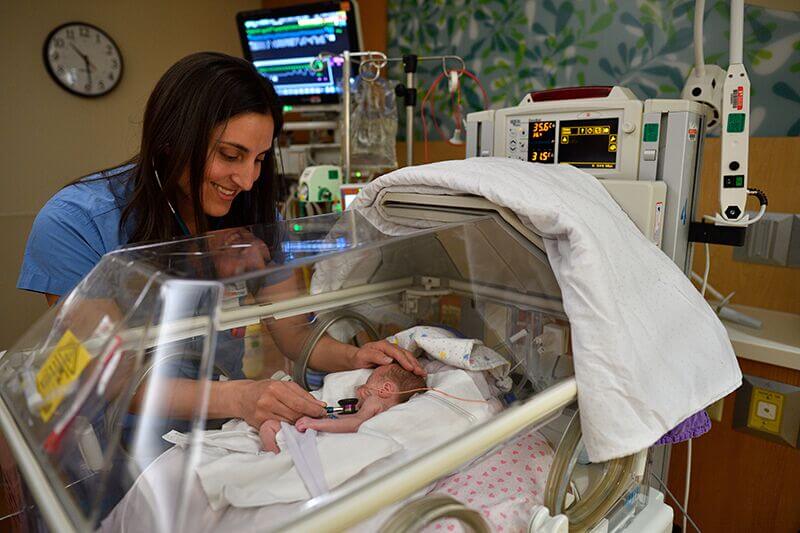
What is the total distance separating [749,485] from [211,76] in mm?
1944

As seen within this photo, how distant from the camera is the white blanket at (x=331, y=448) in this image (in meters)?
0.79

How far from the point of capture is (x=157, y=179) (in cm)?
129

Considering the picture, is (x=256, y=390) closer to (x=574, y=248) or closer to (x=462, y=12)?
(x=574, y=248)

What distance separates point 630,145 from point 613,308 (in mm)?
556

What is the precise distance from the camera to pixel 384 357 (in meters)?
1.33

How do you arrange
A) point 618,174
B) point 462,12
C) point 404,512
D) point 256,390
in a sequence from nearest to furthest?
point 404,512
point 256,390
point 618,174
point 462,12

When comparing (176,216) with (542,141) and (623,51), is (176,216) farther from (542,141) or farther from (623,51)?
(623,51)

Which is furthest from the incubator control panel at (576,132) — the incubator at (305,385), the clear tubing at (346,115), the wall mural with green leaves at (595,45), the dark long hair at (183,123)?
the clear tubing at (346,115)

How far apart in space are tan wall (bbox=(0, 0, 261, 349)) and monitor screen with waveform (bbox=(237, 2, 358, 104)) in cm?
75

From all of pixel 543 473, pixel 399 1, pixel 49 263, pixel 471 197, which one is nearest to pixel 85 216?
pixel 49 263

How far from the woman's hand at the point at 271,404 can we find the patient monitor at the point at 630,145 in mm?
845

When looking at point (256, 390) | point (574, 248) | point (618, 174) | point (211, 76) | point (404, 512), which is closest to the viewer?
point (404, 512)

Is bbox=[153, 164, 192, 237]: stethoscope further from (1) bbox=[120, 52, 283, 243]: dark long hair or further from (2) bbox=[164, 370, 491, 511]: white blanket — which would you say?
(2) bbox=[164, 370, 491, 511]: white blanket

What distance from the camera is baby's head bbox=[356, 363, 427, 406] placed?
121 centimetres
